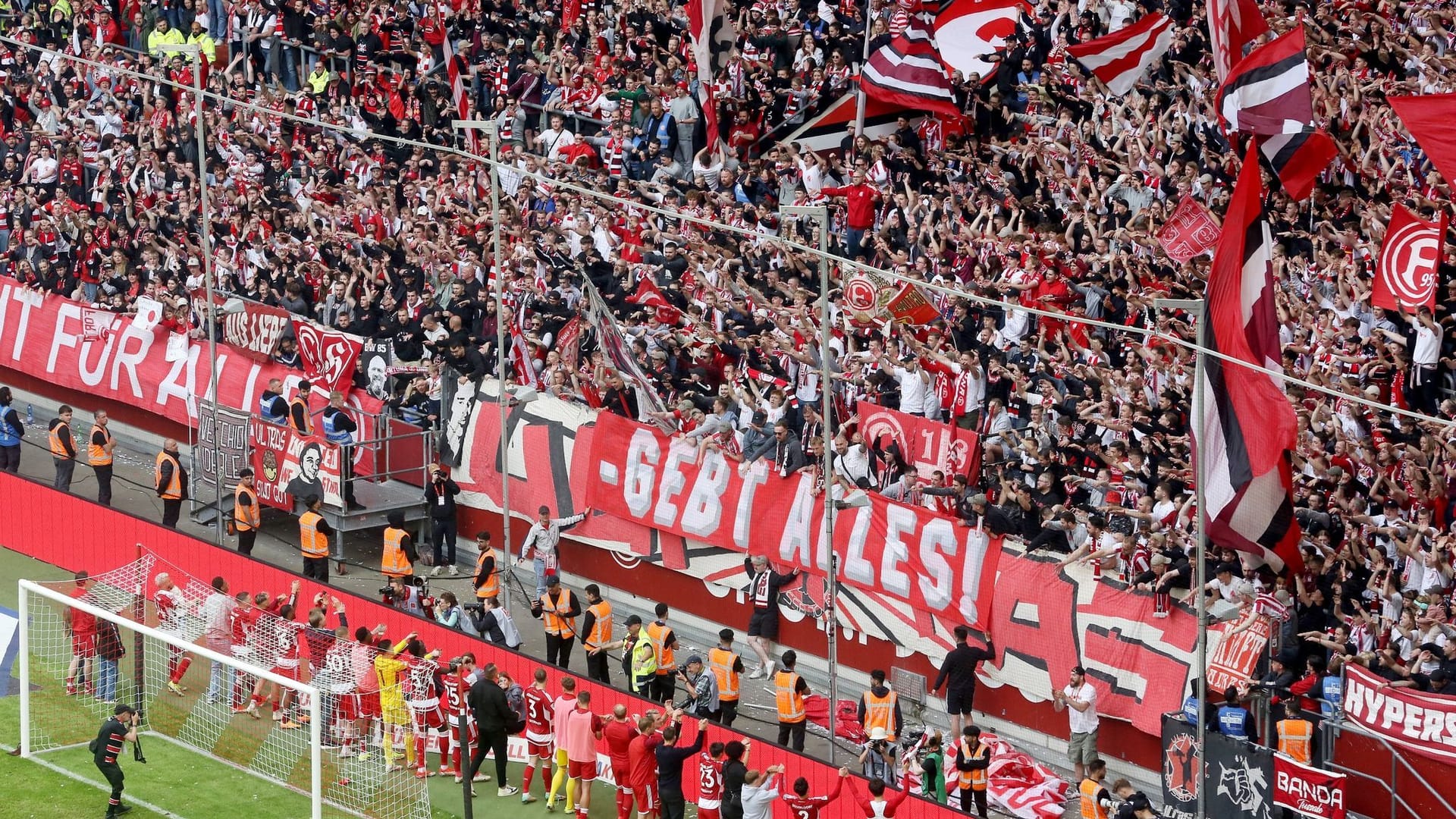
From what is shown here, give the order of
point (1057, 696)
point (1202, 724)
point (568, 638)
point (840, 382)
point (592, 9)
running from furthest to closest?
point (592, 9) → point (840, 382) → point (568, 638) → point (1057, 696) → point (1202, 724)

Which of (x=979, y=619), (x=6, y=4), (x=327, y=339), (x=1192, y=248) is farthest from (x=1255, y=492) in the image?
(x=6, y=4)

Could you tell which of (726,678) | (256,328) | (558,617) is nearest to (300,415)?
(256,328)

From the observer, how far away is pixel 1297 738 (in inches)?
723

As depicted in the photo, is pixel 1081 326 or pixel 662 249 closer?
pixel 1081 326

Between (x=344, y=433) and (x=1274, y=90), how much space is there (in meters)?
13.0

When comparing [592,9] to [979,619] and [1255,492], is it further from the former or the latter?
[1255,492]

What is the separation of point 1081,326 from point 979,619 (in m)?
3.86

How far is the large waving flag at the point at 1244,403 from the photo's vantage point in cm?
1808

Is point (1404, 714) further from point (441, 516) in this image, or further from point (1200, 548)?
point (441, 516)

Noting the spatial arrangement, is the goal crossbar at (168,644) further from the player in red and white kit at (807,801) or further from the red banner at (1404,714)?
the red banner at (1404,714)

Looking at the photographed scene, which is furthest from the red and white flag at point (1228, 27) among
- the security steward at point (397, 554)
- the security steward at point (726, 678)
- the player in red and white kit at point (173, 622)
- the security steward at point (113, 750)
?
the security steward at point (113, 750)

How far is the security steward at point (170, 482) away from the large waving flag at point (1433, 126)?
1602 cm

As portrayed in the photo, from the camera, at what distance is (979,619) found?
2172 cm

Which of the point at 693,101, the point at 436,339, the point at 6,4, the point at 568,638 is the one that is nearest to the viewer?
the point at 568,638
